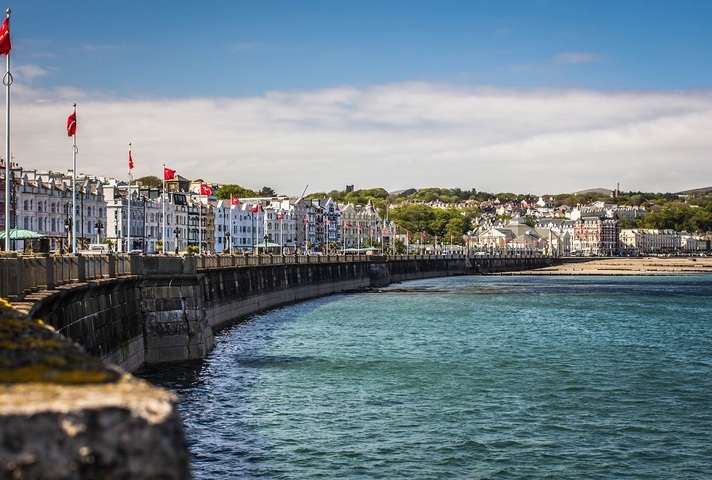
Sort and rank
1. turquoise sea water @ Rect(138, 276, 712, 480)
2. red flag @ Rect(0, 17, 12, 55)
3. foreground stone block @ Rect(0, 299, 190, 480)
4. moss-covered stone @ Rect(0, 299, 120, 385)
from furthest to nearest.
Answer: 1. red flag @ Rect(0, 17, 12, 55)
2. turquoise sea water @ Rect(138, 276, 712, 480)
3. moss-covered stone @ Rect(0, 299, 120, 385)
4. foreground stone block @ Rect(0, 299, 190, 480)

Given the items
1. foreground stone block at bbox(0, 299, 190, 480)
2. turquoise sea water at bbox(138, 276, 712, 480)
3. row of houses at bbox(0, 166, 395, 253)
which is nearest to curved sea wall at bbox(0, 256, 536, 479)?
foreground stone block at bbox(0, 299, 190, 480)

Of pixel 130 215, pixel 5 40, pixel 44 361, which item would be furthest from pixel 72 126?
pixel 130 215

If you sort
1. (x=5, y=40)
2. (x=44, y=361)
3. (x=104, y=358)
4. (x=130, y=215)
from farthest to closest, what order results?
(x=130, y=215) < (x=5, y=40) < (x=104, y=358) < (x=44, y=361)

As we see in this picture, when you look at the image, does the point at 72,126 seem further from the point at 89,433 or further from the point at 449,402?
the point at 89,433

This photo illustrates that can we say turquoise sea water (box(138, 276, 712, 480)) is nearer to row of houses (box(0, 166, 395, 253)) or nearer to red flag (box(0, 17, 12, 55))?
red flag (box(0, 17, 12, 55))

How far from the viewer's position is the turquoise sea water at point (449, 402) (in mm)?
24469

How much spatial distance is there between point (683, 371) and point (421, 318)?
34.1 meters

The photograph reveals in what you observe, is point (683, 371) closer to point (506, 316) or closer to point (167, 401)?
point (506, 316)

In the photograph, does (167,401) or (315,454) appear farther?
(315,454)

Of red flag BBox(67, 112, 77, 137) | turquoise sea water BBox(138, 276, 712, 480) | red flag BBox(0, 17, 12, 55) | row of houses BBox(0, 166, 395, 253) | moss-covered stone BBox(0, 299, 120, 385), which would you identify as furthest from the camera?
row of houses BBox(0, 166, 395, 253)

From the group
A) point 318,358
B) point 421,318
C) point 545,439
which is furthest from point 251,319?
point 545,439

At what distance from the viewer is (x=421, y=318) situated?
75.5 m

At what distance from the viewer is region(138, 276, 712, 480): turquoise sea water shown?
2447cm

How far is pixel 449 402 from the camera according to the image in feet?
110
